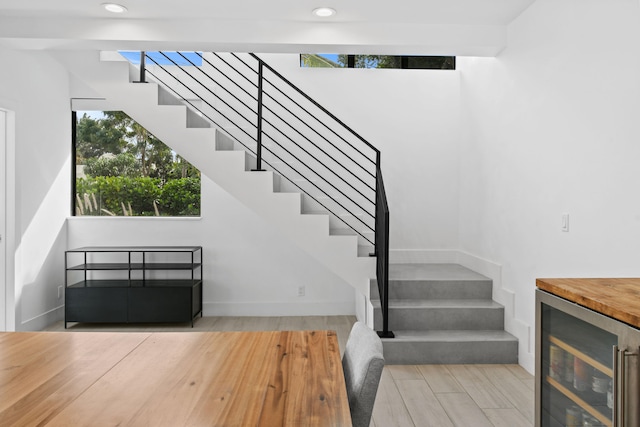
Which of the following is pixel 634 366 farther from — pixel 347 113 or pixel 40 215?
pixel 40 215

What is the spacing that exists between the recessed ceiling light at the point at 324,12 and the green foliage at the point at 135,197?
8.64ft

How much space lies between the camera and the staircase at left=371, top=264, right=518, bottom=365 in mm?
3637

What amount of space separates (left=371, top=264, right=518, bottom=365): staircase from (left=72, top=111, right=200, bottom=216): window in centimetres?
268

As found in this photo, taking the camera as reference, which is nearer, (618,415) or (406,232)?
(618,415)

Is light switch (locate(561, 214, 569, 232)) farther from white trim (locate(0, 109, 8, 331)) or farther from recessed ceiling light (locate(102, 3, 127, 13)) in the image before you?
white trim (locate(0, 109, 8, 331))

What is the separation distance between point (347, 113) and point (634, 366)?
175 inches

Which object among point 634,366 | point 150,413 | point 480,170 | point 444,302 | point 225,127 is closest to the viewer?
point 150,413

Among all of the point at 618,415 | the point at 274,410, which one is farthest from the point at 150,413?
the point at 618,415

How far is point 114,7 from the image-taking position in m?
3.41

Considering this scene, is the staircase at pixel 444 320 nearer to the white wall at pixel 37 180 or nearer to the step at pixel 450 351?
the step at pixel 450 351

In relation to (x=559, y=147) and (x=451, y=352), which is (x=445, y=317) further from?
(x=559, y=147)

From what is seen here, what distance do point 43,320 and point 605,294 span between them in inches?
199

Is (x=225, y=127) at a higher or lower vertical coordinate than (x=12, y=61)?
lower

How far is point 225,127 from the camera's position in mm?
5324
